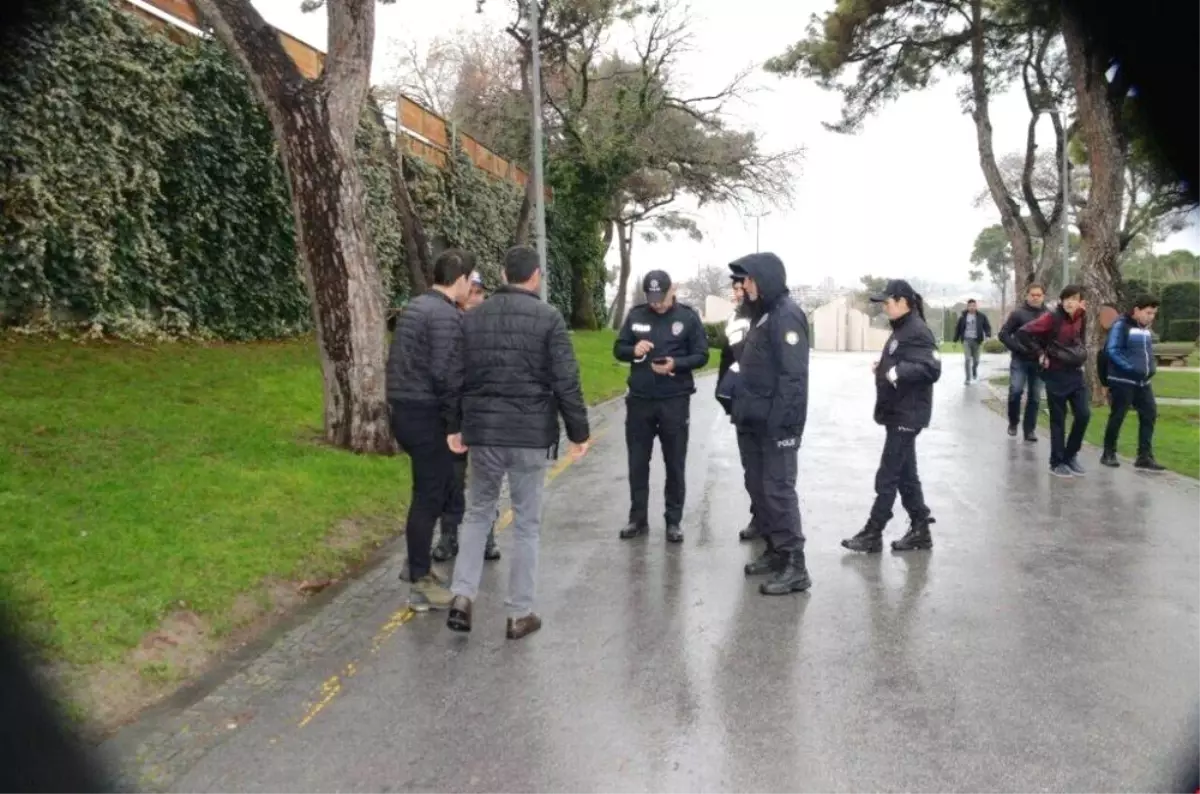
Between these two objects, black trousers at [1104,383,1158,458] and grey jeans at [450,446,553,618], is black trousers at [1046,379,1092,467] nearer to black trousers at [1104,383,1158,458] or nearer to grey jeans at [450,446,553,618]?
black trousers at [1104,383,1158,458]

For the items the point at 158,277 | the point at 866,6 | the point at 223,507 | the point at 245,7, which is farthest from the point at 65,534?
the point at 866,6

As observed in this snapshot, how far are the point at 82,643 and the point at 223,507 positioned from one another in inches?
91.5

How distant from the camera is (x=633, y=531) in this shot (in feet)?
23.4

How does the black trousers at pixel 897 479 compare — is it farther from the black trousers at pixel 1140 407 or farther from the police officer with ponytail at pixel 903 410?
the black trousers at pixel 1140 407

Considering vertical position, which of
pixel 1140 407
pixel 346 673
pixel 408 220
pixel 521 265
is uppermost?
pixel 408 220

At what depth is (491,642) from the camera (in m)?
4.94

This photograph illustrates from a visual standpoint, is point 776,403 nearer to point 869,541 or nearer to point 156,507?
point 869,541

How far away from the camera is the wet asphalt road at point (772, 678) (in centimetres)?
346

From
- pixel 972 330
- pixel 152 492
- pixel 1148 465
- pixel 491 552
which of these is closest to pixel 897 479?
pixel 491 552

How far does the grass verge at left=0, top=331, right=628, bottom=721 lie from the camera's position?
455cm

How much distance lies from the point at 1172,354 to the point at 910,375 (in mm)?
25820

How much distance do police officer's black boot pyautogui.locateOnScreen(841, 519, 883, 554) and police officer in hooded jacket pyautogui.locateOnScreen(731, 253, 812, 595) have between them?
33.0 inches

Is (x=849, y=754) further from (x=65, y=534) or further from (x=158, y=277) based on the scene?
(x=158, y=277)

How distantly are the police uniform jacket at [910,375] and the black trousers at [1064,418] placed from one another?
3426mm
